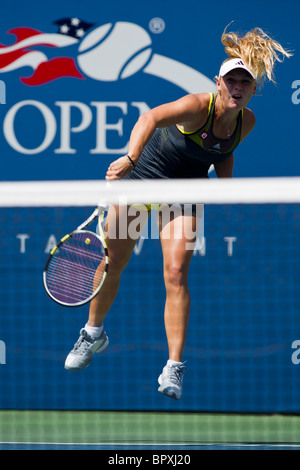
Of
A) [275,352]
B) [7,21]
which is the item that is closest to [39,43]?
[7,21]

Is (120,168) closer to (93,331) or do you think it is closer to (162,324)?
(93,331)

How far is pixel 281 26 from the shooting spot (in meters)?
6.15

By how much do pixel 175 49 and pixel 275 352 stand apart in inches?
80.4

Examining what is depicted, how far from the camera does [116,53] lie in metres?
6.25

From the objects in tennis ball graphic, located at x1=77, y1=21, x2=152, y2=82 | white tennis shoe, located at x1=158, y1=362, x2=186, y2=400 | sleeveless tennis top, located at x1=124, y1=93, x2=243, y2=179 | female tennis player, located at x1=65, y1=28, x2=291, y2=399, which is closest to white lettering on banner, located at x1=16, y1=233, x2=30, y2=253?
tennis ball graphic, located at x1=77, y1=21, x2=152, y2=82

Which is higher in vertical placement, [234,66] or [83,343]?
[234,66]

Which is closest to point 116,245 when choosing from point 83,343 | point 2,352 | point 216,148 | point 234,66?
point 83,343

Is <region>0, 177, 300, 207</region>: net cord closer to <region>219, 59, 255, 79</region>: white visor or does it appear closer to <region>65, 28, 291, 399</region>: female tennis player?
<region>65, 28, 291, 399</region>: female tennis player

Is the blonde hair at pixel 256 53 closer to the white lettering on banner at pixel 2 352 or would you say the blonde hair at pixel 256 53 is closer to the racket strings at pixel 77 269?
the racket strings at pixel 77 269

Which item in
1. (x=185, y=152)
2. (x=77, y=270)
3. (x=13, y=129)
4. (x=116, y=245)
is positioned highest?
(x=13, y=129)

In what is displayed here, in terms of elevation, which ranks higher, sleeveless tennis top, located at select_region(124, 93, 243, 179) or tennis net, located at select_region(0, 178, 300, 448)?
sleeveless tennis top, located at select_region(124, 93, 243, 179)

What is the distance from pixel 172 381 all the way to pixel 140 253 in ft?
5.60

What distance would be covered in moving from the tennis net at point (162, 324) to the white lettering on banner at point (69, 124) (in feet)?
1.30

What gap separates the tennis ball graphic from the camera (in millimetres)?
6219
